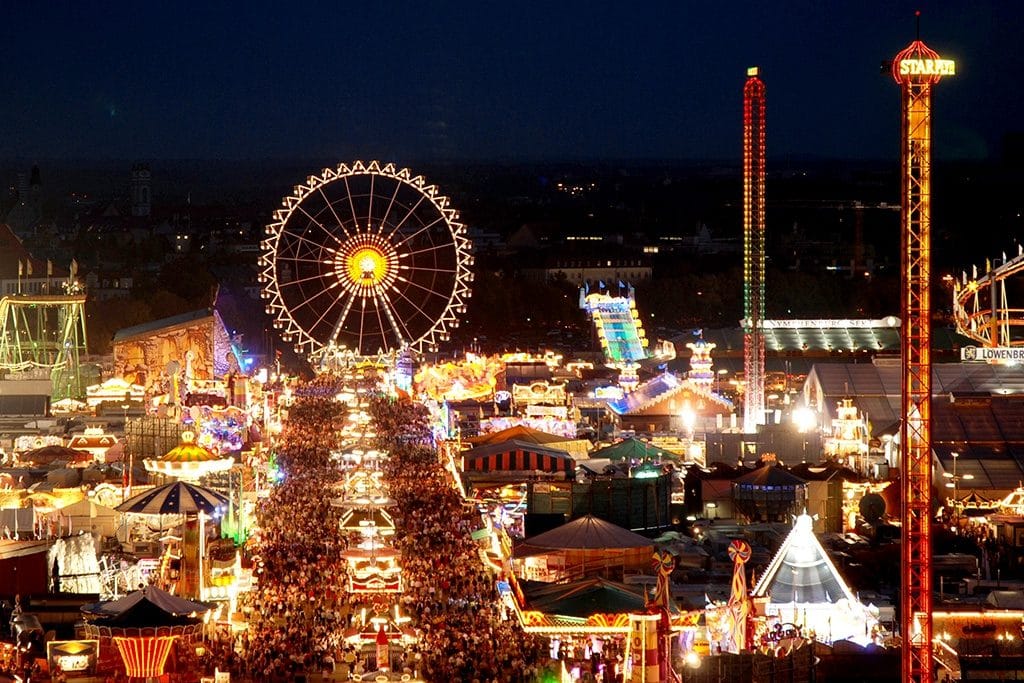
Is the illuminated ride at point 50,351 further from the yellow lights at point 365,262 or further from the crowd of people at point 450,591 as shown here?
the crowd of people at point 450,591

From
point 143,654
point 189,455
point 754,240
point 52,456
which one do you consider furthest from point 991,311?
point 754,240

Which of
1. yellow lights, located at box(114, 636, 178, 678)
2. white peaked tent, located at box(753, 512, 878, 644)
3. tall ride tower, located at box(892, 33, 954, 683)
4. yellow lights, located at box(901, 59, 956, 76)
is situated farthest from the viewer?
white peaked tent, located at box(753, 512, 878, 644)

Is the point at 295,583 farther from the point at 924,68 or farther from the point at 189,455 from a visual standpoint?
the point at 924,68

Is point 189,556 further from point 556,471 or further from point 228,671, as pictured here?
point 556,471

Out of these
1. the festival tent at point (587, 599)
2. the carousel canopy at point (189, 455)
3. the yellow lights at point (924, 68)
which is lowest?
the festival tent at point (587, 599)

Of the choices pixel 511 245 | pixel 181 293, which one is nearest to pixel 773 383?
pixel 181 293

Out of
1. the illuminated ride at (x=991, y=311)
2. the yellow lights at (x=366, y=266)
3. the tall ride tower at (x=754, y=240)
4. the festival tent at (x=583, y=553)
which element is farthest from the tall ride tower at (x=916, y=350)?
the yellow lights at (x=366, y=266)

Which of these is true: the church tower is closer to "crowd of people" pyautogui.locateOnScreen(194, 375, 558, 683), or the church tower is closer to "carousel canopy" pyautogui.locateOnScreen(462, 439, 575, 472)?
"crowd of people" pyautogui.locateOnScreen(194, 375, 558, 683)

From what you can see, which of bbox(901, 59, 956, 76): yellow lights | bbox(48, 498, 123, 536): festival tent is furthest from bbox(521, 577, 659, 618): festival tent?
bbox(48, 498, 123, 536): festival tent
